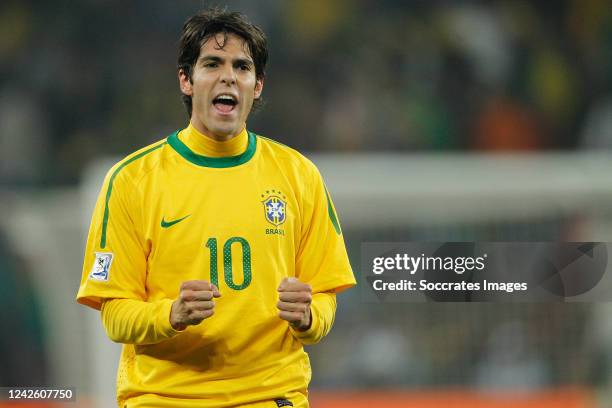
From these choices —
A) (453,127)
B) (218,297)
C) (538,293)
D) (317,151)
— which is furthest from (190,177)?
(453,127)

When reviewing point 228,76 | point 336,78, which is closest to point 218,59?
point 228,76

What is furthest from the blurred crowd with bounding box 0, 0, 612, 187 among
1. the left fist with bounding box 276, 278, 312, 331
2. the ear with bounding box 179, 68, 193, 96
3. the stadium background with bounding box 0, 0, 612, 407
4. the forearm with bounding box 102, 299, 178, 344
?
the left fist with bounding box 276, 278, 312, 331

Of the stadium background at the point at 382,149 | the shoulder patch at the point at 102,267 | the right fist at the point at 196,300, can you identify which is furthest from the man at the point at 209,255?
the stadium background at the point at 382,149

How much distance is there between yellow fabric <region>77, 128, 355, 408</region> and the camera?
2.34 metres

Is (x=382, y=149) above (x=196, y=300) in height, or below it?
above

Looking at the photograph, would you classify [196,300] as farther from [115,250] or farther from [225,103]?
[225,103]

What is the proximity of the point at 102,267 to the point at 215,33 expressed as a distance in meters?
0.59

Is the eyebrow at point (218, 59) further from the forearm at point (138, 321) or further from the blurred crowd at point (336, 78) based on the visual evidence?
the blurred crowd at point (336, 78)

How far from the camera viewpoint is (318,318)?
7.61ft

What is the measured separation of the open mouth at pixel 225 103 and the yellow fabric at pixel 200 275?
5.2 inches

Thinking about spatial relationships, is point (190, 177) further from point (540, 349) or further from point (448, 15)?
point (448, 15)

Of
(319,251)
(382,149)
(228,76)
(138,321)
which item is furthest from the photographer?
(382,149)

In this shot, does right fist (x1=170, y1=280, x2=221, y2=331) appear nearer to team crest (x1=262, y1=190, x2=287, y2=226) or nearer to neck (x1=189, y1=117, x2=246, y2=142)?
team crest (x1=262, y1=190, x2=287, y2=226)

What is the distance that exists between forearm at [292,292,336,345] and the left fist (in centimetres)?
11
